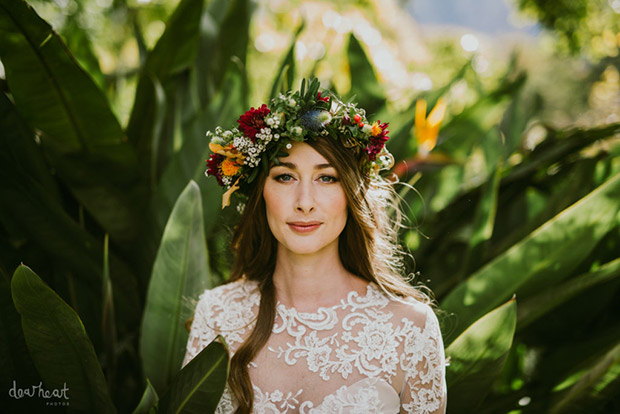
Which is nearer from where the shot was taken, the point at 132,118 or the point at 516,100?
the point at 132,118

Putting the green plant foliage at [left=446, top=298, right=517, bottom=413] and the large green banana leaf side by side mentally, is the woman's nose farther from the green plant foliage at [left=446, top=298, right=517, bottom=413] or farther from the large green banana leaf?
the large green banana leaf

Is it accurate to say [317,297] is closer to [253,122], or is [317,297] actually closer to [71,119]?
[253,122]

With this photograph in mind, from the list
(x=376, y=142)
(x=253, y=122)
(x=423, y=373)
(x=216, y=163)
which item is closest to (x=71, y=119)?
(x=216, y=163)

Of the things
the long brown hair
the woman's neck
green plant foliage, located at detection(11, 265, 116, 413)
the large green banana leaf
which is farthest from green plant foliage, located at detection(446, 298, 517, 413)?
the large green banana leaf

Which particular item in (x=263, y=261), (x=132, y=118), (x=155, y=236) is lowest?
(x=263, y=261)

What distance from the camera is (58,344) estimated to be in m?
1.11

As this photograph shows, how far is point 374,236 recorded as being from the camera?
51.1 inches

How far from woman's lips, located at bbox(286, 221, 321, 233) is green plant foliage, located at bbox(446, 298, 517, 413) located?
17.1 inches

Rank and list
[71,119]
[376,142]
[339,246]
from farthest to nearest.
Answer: [71,119]
[339,246]
[376,142]

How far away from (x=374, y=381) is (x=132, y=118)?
1.25 meters

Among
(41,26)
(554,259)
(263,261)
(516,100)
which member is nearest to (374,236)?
(263,261)

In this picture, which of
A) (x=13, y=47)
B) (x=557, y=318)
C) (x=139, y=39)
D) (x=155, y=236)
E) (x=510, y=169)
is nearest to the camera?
(x=13, y=47)

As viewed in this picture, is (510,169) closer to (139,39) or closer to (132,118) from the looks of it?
(132,118)

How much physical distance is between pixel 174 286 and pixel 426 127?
122 cm
